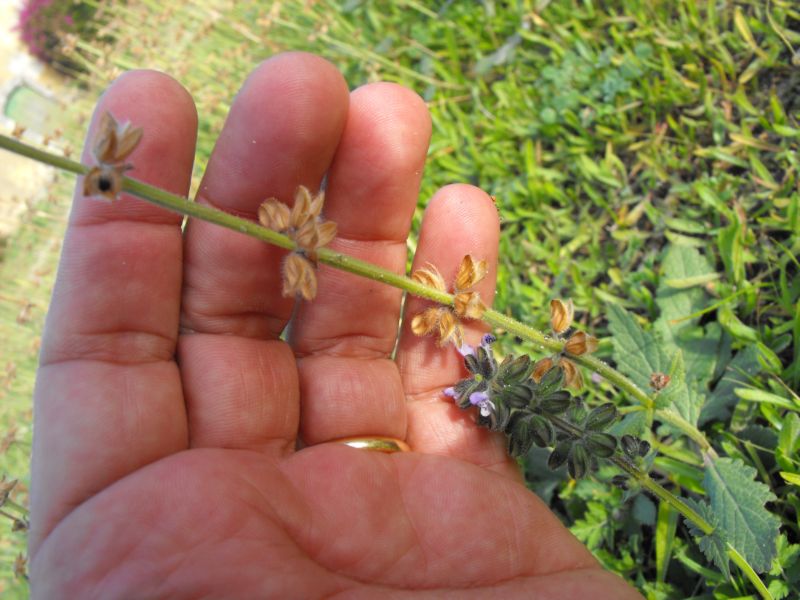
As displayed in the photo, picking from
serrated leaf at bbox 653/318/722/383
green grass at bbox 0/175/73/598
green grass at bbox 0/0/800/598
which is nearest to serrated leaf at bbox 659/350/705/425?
green grass at bbox 0/0/800/598

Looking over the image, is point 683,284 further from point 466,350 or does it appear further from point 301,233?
point 301,233

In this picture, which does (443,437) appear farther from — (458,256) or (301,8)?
(301,8)

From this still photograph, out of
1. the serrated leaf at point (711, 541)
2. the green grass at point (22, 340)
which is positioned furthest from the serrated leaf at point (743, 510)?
the green grass at point (22, 340)

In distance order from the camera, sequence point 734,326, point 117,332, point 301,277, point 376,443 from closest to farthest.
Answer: point 301,277
point 117,332
point 376,443
point 734,326

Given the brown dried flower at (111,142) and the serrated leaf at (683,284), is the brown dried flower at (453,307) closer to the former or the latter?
the serrated leaf at (683,284)

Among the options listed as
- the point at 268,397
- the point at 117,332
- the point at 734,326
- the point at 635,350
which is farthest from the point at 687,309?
the point at 117,332
